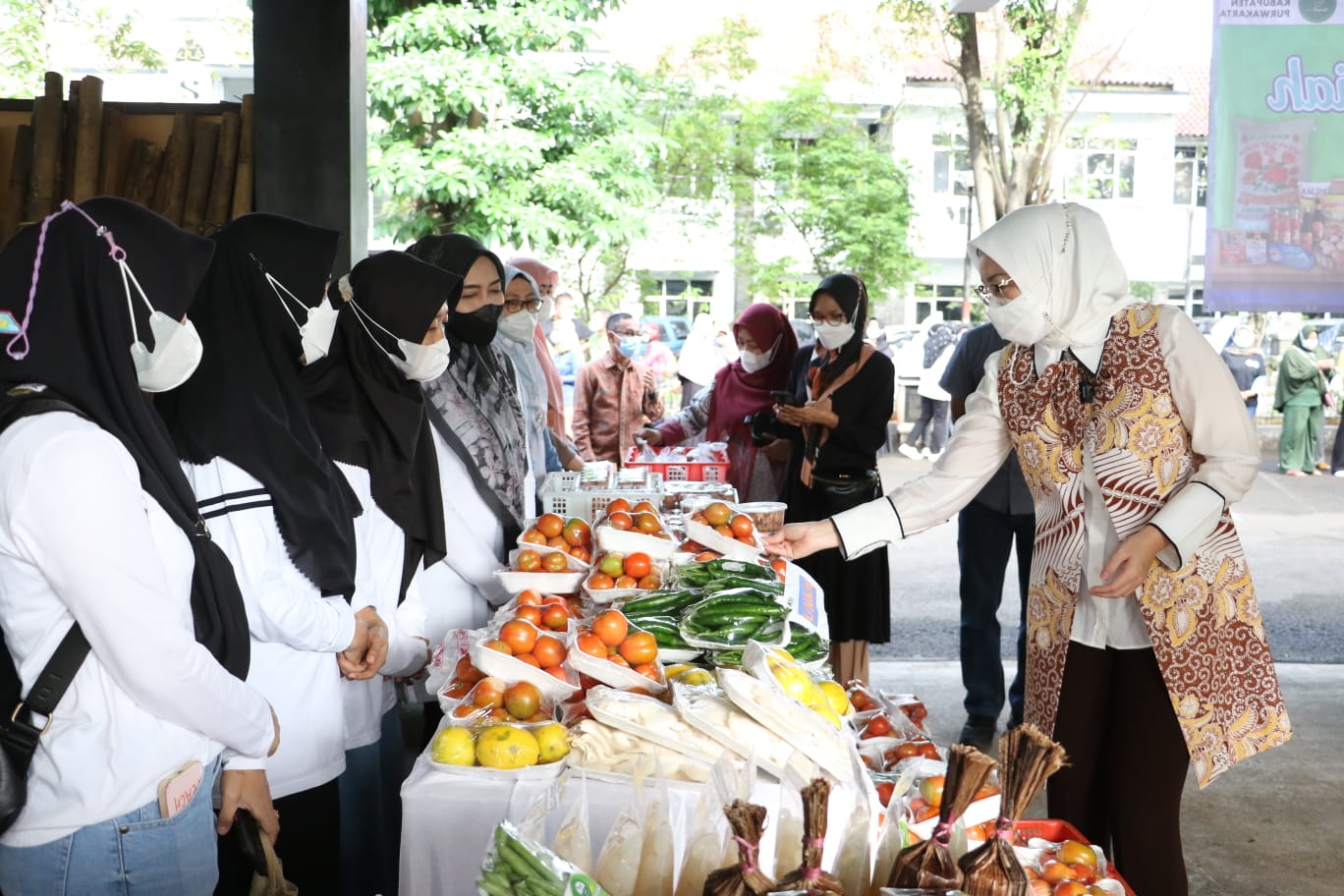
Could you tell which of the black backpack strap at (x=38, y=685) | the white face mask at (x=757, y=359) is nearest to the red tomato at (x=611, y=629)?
the black backpack strap at (x=38, y=685)

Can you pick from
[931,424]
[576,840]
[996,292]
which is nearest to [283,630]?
[576,840]

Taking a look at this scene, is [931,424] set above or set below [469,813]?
below

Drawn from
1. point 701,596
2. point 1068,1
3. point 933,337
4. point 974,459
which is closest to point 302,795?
point 701,596

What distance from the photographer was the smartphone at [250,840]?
2.24 meters

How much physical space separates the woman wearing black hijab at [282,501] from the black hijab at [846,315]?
308 centimetres

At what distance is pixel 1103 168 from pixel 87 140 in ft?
80.3

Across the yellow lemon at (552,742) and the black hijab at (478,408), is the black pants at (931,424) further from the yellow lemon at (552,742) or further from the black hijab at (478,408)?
the yellow lemon at (552,742)

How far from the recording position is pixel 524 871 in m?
1.40

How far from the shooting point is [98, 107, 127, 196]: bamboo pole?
15.5 feet

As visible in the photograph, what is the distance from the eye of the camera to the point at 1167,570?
272cm

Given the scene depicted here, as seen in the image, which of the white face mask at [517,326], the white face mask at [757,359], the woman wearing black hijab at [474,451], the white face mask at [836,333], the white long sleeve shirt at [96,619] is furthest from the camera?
the white face mask at [757,359]

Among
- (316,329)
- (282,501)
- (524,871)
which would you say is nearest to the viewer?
(524,871)

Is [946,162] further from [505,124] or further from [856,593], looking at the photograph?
[856,593]

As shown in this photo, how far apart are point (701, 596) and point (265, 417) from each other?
1.06 meters
